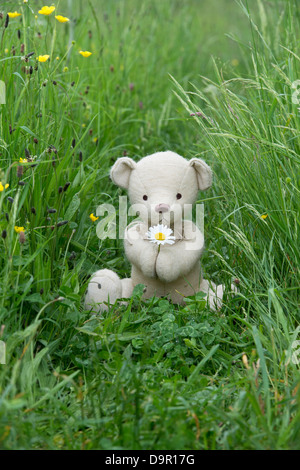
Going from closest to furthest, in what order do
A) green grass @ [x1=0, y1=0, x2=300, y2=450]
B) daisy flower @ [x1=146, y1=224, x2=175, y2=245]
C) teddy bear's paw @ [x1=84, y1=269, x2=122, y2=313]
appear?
green grass @ [x1=0, y1=0, x2=300, y2=450]
daisy flower @ [x1=146, y1=224, x2=175, y2=245]
teddy bear's paw @ [x1=84, y1=269, x2=122, y2=313]

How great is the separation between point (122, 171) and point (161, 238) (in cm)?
42

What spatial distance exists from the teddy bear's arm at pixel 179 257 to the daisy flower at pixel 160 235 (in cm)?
5

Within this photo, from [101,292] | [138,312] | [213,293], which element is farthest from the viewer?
[213,293]

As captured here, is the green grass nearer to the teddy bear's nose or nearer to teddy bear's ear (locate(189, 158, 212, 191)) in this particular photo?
teddy bear's ear (locate(189, 158, 212, 191))

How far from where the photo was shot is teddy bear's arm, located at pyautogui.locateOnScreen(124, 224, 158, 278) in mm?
2873

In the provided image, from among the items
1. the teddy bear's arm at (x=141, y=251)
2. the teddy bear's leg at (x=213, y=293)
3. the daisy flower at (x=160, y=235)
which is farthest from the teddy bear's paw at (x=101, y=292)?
the teddy bear's leg at (x=213, y=293)

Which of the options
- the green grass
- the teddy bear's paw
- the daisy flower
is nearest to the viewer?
the green grass

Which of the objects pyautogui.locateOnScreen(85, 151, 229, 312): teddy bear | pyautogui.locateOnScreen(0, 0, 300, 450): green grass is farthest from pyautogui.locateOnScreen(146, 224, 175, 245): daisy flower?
pyautogui.locateOnScreen(0, 0, 300, 450): green grass

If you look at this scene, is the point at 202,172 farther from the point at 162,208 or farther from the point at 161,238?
the point at 161,238

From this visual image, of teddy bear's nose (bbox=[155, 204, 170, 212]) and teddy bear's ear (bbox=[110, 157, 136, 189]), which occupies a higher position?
teddy bear's ear (bbox=[110, 157, 136, 189])

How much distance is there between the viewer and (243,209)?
3.06 meters

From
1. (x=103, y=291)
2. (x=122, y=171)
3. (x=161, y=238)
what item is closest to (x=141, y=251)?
(x=161, y=238)

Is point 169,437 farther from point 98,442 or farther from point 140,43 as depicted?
point 140,43

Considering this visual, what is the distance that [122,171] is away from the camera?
3049 millimetres
